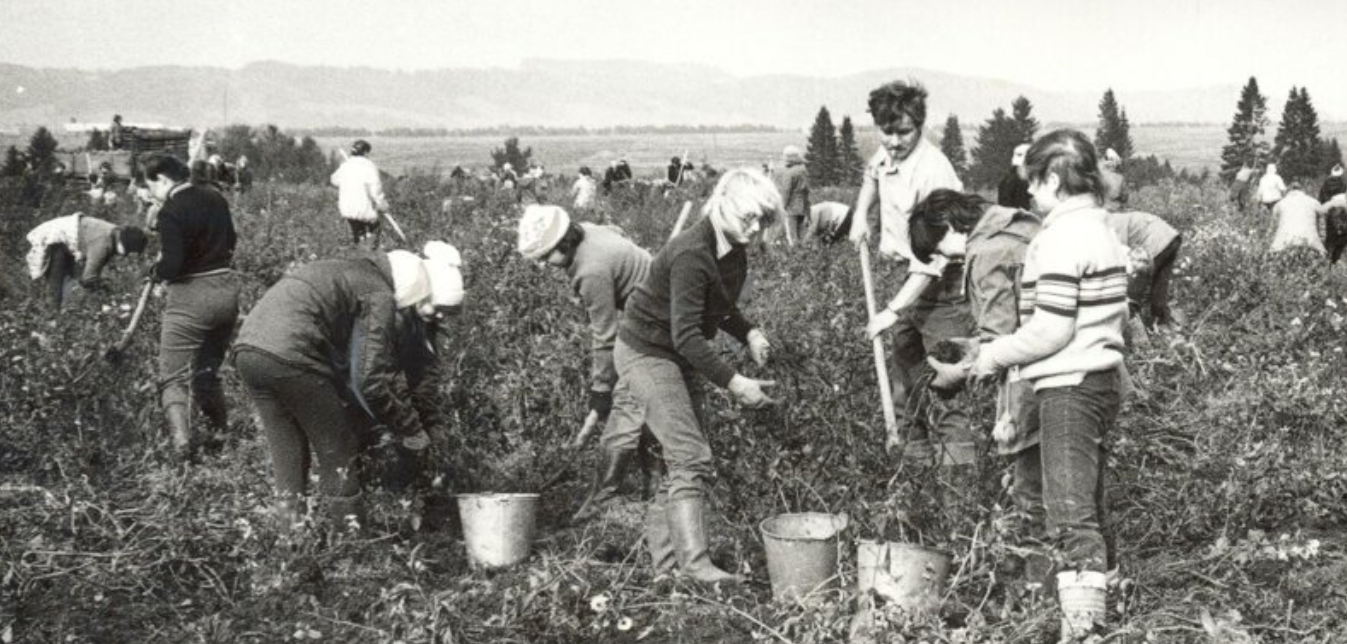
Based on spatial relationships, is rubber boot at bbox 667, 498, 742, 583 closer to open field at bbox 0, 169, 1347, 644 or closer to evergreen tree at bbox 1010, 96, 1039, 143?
open field at bbox 0, 169, 1347, 644

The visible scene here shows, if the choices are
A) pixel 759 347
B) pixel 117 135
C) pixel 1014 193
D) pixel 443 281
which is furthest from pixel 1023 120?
pixel 443 281

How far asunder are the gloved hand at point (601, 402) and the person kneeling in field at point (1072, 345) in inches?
83.6

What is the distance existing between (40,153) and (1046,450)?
910 inches

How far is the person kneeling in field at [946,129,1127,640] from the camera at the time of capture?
2965 mm

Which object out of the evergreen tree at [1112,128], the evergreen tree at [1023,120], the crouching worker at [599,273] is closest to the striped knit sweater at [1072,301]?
the crouching worker at [599,273]

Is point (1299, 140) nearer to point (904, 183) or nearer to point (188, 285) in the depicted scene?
point (904, 183)

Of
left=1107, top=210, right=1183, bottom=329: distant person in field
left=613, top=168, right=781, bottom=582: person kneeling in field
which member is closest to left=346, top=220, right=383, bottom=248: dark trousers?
left=1107, top=210, right=1183, bottom=329: distant person in field

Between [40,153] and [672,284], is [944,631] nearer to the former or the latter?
[672,284]

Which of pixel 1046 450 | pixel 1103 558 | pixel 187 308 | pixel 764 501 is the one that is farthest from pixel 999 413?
pixel 187 308

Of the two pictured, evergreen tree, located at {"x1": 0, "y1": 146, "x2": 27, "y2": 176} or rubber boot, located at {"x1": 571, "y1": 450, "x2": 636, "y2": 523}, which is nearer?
rubber boot, located at {"x1": 571, "y1": 450, "x2": 636, "y2": 523}

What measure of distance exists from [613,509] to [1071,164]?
2.37m

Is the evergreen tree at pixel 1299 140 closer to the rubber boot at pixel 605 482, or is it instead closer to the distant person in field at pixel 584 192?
the distant person in field at pixel 584 192

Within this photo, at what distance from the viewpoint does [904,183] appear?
4785 mm

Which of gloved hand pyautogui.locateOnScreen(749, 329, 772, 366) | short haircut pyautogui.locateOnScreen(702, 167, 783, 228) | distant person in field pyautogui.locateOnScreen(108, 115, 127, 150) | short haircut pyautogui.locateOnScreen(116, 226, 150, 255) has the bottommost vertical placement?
gloved hand pyautogui.locateOnScreen(749, 329, 772, 366)
